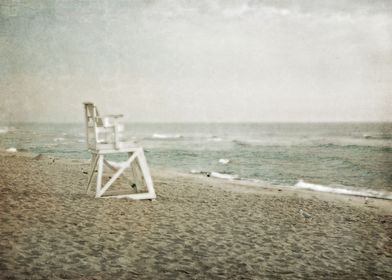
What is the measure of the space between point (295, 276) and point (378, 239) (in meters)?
1.86

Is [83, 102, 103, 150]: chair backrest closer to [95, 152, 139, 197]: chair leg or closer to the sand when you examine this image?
[95, 152, 139, 197]: chair leg

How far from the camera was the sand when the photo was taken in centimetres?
299

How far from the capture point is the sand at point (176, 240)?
2994 mm

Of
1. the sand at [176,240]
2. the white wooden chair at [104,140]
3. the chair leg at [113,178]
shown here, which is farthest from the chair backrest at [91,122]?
the sand at [176,240]

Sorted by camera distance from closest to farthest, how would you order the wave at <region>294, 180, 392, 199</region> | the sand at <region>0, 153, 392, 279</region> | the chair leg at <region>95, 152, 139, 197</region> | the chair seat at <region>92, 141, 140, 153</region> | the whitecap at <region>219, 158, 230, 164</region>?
the sand at <region>0, 153, 392, 279</region> → the chair seat at <region>92, 141, 140, 153</region> → the chair leg at <region>95, 152, 139, 197</region> → the wave at <region>294, 180, 392, 199</region> → the whitecap at <region>219, 158, 230, 164</region>

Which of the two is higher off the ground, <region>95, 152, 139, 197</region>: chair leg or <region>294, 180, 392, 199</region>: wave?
<region>95, 152, 139, 197</region>: chair leg

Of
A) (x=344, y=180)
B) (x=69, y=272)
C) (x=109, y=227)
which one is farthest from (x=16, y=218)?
(x=344, y=180)

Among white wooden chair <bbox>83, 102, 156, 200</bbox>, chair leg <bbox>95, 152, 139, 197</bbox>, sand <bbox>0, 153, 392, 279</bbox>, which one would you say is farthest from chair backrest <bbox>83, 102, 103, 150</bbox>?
sand <bbox>0, 153, 392, 279</bbox>

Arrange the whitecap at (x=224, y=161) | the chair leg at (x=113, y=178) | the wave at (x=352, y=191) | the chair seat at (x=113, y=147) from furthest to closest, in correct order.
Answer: the whitecap at (x=224, y=161) < the wave at (x=352, y=191) < the chair leg at (x=113, y=178) < the chair seat at (x=113, y=147)

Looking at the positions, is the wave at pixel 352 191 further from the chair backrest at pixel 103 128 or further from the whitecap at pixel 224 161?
the chair backrest at pixel 103 128

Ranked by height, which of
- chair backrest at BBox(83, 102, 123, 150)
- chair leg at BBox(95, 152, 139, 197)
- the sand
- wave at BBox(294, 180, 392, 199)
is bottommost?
wave at BBox(294, 180, 392, 199)

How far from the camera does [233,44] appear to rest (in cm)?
2536

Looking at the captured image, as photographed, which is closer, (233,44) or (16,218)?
(16,218)

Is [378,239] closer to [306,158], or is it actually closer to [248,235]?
[248,235]
